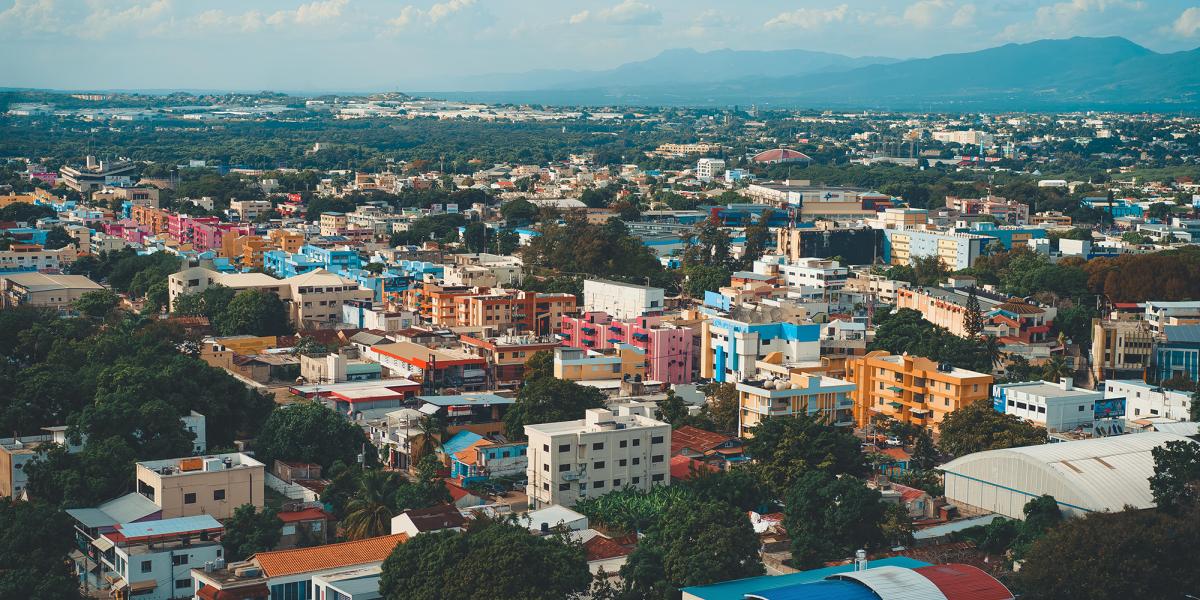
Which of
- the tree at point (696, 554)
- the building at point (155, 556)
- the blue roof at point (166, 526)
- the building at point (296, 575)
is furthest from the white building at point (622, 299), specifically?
the building at point (296, 575)

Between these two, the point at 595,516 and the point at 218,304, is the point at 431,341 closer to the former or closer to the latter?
the point at 218,304

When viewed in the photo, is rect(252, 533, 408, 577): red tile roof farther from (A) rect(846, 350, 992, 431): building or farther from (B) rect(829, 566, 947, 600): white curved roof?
(A) rect(846, 350, 992, 431): building

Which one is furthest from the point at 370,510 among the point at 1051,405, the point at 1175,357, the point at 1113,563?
the point at 1175,357

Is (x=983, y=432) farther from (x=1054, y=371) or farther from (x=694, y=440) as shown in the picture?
(x=1054, y=371)

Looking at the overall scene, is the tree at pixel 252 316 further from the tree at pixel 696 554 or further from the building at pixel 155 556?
the tree at pixel 696 554

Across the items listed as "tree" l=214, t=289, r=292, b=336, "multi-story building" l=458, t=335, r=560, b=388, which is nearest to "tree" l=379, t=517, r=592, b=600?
"multi-story building" l=458, t=335, r=560, b=388

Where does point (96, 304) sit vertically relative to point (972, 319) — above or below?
below
